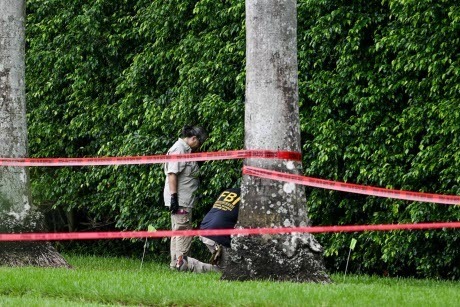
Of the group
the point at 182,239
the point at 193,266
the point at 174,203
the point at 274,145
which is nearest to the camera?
the point at 274,145

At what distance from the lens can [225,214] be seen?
45.8 feet

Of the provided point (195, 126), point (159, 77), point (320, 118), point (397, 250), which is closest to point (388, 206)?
point (397, 250)

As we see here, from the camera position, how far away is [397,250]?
1339 centimetres

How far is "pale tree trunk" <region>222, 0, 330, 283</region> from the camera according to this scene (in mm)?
11312

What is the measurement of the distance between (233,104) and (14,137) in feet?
9.88

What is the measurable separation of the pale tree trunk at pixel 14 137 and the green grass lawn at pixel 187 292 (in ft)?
4.75

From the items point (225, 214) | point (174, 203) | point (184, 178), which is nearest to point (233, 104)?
point (184, 178)

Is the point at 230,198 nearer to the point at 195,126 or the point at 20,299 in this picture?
the point at 195,126

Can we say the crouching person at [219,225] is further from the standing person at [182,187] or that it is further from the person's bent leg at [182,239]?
the standing person at [182,187]

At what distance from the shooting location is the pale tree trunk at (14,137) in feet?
45.1

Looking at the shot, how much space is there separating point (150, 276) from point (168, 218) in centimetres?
386

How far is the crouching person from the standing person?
0.24 meters

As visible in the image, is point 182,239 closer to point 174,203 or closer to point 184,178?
point 174,203

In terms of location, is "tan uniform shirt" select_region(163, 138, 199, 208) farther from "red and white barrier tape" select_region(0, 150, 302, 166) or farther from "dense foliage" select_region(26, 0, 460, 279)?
"red and white barrier tape" select_region(0, 150, 302, 166)
